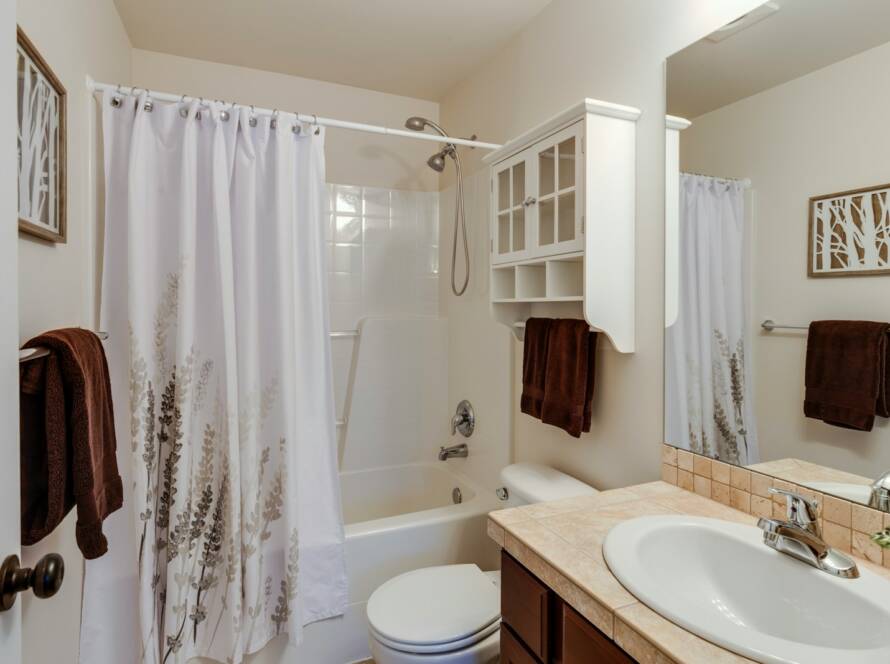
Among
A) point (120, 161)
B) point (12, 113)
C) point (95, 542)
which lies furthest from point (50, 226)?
point (95, 542)

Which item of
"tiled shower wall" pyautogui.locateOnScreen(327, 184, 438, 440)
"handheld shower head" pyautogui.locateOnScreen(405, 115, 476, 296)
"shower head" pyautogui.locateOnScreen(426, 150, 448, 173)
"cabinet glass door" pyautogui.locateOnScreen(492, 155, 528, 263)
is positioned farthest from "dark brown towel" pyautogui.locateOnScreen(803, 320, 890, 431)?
"tiled shower wall" pyautogui.locateOnScreen(327, 184, 438, 440)

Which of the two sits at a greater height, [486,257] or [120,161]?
[120,161]

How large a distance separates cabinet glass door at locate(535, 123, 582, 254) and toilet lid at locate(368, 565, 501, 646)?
3.61 feet

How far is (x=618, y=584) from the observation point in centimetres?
85

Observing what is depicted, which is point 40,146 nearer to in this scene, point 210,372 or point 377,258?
point 210,372

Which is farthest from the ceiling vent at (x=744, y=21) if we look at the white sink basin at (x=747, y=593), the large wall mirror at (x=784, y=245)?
the white sink basin at (x=747, y=593)

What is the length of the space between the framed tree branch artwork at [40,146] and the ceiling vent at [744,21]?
1.53 m

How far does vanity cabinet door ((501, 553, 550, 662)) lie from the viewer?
958 mm

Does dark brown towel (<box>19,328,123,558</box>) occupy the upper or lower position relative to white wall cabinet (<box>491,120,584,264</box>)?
lower

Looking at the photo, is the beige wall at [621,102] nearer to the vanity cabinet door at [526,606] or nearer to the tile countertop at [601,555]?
the tile countertop at [601,555]

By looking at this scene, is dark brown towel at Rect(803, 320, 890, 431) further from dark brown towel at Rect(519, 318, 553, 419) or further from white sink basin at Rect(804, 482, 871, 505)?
dark brown towel at Rect(519, 318, 553, 419)

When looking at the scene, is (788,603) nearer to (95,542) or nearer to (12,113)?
(95,542)

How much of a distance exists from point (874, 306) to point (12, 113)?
1.44 meters

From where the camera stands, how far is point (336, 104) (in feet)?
8.59
